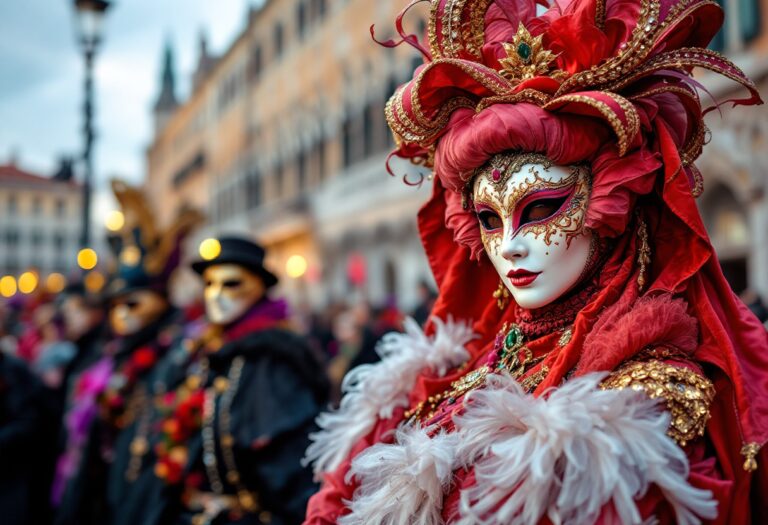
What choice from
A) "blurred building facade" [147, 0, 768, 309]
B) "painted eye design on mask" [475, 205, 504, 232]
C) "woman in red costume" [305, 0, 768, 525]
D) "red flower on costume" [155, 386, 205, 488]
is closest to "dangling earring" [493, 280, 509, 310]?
"woman in red costume" [305, 0, 768, 525]

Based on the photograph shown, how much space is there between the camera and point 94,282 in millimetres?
7074

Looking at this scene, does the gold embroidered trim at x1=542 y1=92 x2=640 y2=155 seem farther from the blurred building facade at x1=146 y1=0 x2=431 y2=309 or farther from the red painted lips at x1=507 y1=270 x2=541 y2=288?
the blurred building facade at x1=146 y1=0 x2=431 y2=309

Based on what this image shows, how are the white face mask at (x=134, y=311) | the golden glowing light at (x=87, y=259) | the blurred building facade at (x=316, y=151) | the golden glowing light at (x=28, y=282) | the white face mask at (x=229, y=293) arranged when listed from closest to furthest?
the white face mask at (x=229, y=293)
the white face mask at (x=134, y=311)
the golden glowing light at (x=87, y=259)
the golden glowing light at (x=28, y=282)
the blurred building facade at (x=316, y=151)

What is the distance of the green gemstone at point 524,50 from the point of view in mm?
1894

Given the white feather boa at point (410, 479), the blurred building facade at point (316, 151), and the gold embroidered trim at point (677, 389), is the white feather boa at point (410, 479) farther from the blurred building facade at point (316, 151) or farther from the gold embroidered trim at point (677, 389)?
the blurred building facade at point (316, 151)

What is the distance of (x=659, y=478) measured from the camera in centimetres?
144

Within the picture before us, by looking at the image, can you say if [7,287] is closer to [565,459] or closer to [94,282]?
[94,282]

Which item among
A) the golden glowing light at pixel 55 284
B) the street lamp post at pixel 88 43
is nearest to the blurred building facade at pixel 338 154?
the street lamp post at pixel 88 43

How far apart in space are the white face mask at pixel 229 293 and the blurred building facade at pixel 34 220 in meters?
65.2

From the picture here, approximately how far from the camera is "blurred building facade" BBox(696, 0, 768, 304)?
8.74m

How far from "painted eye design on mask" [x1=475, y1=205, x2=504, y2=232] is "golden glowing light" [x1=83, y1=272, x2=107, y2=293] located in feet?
18.2

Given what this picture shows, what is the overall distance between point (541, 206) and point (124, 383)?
410 cm

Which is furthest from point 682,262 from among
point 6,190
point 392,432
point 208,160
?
point 6,190

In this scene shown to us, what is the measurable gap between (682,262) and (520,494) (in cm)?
64
